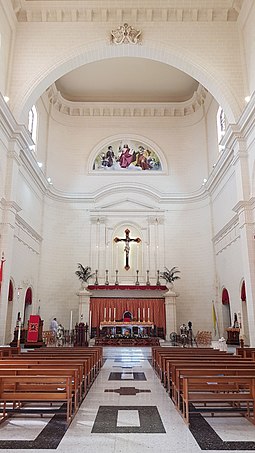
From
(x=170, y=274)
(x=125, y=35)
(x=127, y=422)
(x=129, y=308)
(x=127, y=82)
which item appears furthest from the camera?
(x=127, y=82)

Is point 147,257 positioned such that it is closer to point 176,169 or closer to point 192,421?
point 176,169

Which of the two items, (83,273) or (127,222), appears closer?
(83,273)

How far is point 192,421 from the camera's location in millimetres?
5125

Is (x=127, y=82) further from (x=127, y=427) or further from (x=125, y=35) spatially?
(x=127, y=427)

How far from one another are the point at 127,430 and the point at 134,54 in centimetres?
1523

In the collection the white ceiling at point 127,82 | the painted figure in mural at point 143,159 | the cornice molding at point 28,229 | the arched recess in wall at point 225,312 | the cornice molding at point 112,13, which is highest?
the white ceiling at point 127,82

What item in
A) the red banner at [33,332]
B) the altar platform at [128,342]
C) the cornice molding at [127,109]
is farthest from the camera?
the cornice molding at [127,109]

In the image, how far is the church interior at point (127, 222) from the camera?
17.7 feet

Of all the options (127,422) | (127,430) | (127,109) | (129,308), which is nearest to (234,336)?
(129,308)

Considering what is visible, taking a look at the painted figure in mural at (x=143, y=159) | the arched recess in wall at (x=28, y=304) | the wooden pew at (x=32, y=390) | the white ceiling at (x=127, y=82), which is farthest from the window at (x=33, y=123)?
the wooden pew at (x=32, y=390)

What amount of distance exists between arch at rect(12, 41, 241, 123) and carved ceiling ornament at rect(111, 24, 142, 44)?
11.8 inches

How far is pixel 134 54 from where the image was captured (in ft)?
52.5

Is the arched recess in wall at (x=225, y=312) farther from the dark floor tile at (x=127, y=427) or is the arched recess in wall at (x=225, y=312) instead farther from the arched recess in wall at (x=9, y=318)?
the dark floor tile at (x=127, y=427)

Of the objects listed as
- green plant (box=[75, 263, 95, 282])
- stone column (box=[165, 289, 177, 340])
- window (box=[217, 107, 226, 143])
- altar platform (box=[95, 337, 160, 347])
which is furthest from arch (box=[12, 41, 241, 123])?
altar platform (box=[95, 337, 160, 347])
